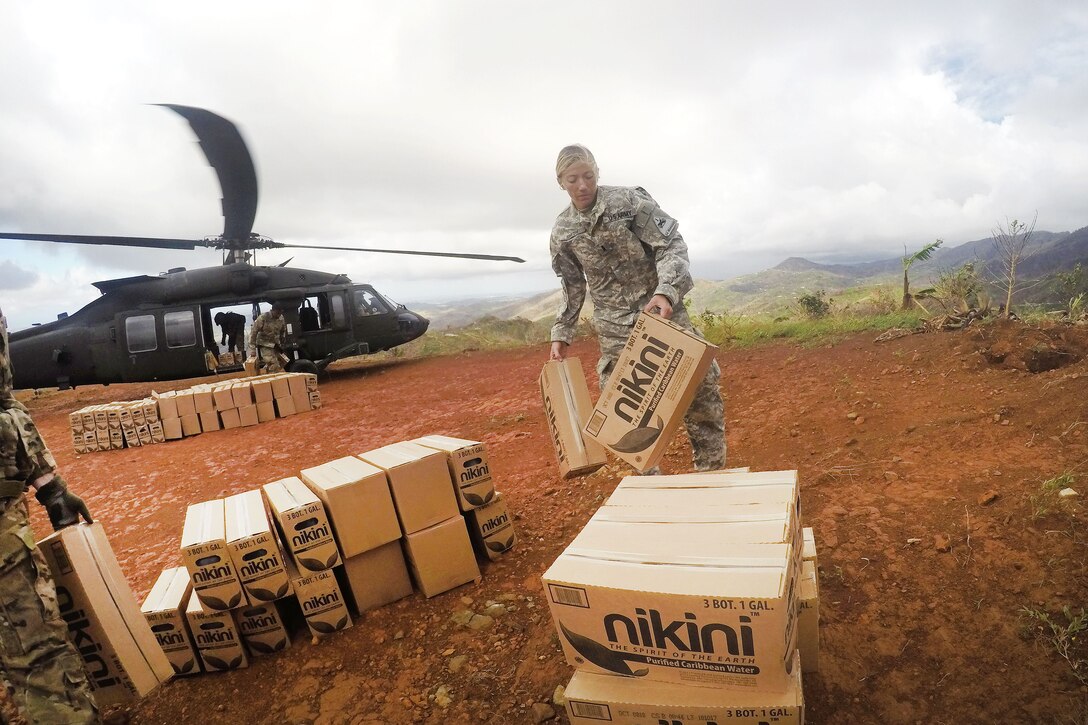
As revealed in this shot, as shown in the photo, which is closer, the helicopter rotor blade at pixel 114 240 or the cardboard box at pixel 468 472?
the cardboard box at pixel 468 472

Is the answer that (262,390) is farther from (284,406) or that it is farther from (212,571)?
(212,571)

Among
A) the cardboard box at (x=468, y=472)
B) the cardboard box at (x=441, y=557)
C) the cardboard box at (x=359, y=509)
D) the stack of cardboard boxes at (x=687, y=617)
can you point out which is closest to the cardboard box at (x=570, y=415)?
the cardboard box at (x=468, y=472)

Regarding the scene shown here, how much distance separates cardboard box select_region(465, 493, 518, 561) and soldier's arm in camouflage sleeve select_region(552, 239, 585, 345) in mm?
1054

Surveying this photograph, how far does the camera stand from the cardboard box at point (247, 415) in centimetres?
852

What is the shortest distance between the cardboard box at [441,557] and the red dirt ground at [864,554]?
3.1 inches

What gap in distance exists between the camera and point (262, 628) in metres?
2.65

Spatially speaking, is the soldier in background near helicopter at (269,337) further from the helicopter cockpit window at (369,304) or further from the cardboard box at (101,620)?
the cardboard box at (101,620)

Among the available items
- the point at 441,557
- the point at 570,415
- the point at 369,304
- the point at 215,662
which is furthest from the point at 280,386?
the point at 570,415

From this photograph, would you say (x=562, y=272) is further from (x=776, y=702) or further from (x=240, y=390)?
(x=240, y=390)

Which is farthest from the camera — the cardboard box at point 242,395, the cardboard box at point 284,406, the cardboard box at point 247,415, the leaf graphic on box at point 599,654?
the cardboard box at point 284,406

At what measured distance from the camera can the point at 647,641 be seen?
150cm

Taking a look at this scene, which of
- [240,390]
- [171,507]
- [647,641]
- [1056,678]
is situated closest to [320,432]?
[240,390]

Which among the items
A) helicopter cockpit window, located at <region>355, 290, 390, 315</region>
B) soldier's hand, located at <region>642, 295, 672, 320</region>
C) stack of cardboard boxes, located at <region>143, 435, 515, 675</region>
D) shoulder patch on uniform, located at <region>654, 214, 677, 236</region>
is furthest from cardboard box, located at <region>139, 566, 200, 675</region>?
helicopter cockpit window, located at <region>355, 290, 390, 315</region>

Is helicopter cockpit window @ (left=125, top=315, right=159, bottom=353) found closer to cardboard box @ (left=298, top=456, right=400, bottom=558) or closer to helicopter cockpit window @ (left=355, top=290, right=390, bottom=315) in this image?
helicopter cockpit window @ (left=355, top=290, right=390, bottom=315)
